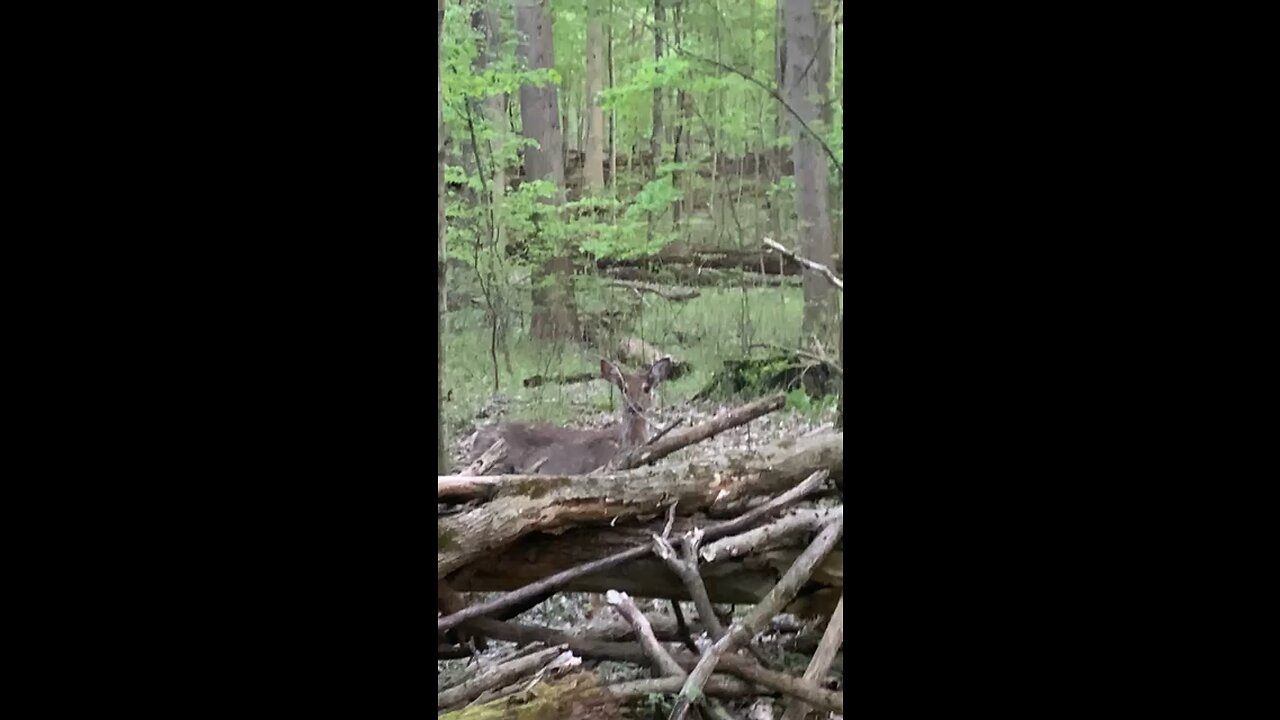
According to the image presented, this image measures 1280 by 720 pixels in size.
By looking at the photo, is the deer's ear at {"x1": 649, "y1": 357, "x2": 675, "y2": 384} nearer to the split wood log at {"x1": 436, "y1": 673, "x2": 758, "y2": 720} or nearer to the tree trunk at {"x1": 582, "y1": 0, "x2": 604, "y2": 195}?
the tree trunk at {"x1": 582, "y1": 0, "x2": 604, "y2": 195}

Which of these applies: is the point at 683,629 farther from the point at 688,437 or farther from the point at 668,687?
the point at 688,437

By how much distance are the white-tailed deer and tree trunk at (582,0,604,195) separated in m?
0.35

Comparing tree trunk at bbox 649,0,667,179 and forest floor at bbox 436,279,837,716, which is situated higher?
tree trunk at bbox 649,0,667,179

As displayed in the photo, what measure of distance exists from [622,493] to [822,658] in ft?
1.64

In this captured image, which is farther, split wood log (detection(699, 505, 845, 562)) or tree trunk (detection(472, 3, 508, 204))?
split wood log (detection(699, 505, 845, 562))

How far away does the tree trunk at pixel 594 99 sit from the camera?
1646 millimetres

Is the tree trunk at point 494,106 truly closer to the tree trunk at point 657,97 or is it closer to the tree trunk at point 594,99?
the tree trunk at point 594,99

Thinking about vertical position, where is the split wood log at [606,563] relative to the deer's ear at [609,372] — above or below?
below

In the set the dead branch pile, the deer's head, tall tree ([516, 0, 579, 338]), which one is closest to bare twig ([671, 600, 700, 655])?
the dead branch pile

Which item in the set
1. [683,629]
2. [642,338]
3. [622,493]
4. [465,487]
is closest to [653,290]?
[642,338]

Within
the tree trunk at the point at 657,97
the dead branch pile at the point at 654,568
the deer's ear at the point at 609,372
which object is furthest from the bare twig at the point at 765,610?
the tree trunk at the point at 657,97

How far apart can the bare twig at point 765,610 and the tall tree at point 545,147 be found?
2.04ft

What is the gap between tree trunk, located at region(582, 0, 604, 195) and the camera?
1646 millimetres
